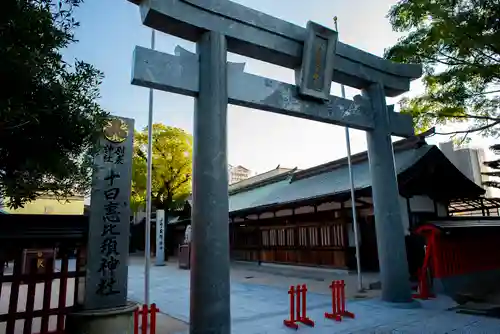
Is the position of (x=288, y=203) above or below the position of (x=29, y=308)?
above

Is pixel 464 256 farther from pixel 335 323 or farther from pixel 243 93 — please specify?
pixel 243 93

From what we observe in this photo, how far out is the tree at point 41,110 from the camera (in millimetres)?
3240

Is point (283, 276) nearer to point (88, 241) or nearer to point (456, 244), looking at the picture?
point (456, 244)

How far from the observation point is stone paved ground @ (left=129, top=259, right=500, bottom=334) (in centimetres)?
593

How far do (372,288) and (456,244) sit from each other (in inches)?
117

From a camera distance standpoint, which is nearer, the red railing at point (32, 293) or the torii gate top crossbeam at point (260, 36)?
the red railing at point (32, 293)

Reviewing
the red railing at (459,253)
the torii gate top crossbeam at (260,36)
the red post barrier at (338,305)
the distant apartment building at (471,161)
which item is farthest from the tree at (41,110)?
the distant apartment building at (471,161)

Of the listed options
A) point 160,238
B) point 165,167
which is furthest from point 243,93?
point 165,167

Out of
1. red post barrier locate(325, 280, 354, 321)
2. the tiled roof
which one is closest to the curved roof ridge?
the tiled roof

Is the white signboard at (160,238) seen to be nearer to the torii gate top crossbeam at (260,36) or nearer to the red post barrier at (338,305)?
the red post barrier at (338,305)

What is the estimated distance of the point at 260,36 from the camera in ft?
23.1

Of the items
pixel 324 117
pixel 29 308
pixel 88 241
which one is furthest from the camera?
pixel 324 117

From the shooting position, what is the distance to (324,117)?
7.95 metres

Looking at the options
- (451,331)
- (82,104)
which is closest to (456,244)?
(451,331)
